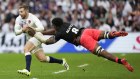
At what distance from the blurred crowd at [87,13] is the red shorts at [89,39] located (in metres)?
13.1

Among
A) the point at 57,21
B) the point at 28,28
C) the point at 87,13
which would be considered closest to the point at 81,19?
the point at 87,13

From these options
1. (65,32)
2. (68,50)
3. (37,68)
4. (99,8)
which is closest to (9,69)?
(37,68)

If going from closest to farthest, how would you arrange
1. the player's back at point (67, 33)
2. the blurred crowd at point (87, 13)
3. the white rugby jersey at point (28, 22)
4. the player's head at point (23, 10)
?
1. the player's back at point (67, 33)
2. the player's head at point (23, 10)
3. the white rugby jersey at point (28, 22)
4. the blurred crowd at point (87, 13)

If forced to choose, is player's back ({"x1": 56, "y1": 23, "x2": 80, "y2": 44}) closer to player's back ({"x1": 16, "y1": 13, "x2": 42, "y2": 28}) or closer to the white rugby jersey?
the white rugby jersey

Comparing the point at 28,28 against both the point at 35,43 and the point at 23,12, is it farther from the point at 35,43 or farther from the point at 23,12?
the point at 35,43

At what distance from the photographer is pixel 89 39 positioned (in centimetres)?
1435

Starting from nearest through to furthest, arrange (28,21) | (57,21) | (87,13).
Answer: (57,21) → (28,21) → (87,13)

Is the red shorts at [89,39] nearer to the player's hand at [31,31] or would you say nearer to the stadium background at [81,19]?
the player's hand at [31,31]

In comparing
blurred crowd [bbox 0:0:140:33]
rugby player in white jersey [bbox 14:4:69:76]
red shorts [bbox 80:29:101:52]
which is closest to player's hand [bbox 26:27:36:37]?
rugby player in white jersey [bbox 14:4:69:76]

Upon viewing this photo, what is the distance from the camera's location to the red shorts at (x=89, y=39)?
563 inches

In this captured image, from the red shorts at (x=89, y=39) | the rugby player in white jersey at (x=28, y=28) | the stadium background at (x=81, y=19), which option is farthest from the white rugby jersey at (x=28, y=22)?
the stadium background at (x=81, y=19)

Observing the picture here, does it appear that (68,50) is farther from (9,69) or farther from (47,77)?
(47,77)

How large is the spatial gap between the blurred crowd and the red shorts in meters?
13.1

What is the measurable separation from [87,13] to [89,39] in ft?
47.9
